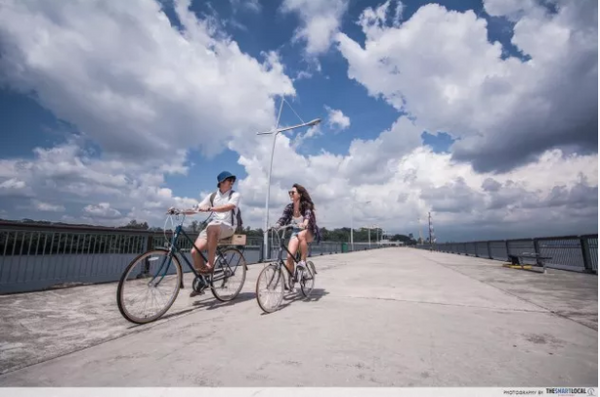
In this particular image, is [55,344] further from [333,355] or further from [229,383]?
[333,355]

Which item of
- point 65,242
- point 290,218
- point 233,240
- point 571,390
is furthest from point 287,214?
point 65,242

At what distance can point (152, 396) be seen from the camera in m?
1.46

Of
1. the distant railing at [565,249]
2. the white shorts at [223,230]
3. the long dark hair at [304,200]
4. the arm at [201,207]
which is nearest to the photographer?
the arm at [201,207]

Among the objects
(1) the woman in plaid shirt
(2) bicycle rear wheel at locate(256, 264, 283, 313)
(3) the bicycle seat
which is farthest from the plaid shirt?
(2) bicycle rear wheel at locate(256, 264, 283, 313)

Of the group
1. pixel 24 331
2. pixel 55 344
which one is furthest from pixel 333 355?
pixel 24 331

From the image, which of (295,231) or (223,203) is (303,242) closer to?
(295,231)

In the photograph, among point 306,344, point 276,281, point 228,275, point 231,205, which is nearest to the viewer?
point 306,344

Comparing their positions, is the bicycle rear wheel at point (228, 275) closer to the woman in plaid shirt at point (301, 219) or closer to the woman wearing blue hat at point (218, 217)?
the woman wearing blue hat at point (218, 217)

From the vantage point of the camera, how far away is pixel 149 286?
3045 millimetres

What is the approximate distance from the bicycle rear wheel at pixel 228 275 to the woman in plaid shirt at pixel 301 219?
2.72ft

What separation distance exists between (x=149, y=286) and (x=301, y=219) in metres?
2.34

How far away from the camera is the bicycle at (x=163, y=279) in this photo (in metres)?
2.75

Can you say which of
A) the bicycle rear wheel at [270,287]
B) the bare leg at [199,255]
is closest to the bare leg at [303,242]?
the bicycle rear wheel at [270,287]

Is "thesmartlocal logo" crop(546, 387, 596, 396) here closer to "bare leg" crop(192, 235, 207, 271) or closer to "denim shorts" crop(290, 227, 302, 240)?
"denim shorts" crop(290, 227, 302, 240)
